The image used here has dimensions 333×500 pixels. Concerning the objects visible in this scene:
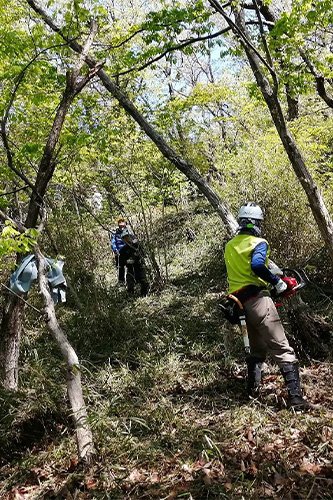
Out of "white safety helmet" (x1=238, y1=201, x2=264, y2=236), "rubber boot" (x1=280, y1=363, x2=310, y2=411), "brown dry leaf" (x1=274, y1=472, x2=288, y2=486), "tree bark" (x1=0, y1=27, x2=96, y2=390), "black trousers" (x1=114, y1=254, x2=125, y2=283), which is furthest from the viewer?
"black trousers" (x1=114, y1=254, x2=125, y2=283)

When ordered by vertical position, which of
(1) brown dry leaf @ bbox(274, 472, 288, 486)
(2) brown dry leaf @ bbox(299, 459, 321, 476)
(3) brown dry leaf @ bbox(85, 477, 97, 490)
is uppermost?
(3) brown dry leaf @ bbox(85, 477, 97, 490)

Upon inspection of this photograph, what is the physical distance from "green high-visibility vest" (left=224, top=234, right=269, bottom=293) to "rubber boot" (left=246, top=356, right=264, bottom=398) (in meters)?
0.83

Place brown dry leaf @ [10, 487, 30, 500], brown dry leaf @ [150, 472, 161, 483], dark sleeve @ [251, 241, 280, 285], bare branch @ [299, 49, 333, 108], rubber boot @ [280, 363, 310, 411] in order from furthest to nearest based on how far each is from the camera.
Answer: bare branch @ [299, 49, 333, 108] → dark sleeve @ [251, 241, 280, 285] → rubber boot @ [280, 363, 310, 411] → brown dry leaf @ [10, 487, 30, 500] → brown dry leaf @ [150, 472, 161, 483]

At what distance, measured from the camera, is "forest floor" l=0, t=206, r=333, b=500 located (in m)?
3.34

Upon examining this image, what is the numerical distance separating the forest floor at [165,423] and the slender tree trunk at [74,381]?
0.53 ft

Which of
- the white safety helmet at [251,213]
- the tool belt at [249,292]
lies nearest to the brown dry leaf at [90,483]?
the tool belt at [249,292]

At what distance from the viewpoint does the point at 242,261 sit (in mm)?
4484

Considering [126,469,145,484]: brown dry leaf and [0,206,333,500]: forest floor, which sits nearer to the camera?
[0,206,333,500]: forest floor

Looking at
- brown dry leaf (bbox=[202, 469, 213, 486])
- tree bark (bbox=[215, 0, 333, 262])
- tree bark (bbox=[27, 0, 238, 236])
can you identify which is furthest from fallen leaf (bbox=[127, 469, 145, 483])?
tree bark (bbox=[27, 0, 238, 236])

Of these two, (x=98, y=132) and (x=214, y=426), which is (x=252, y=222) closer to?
(x=214, y=426)

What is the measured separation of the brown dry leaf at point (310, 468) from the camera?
3191 mm

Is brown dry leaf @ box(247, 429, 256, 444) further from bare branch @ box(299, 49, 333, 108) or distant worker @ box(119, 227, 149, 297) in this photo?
bare branch @ box(299, 49, 333, 108)

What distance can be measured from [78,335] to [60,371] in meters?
1.29

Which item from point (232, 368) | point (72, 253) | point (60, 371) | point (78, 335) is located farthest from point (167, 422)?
point (72, 253)
